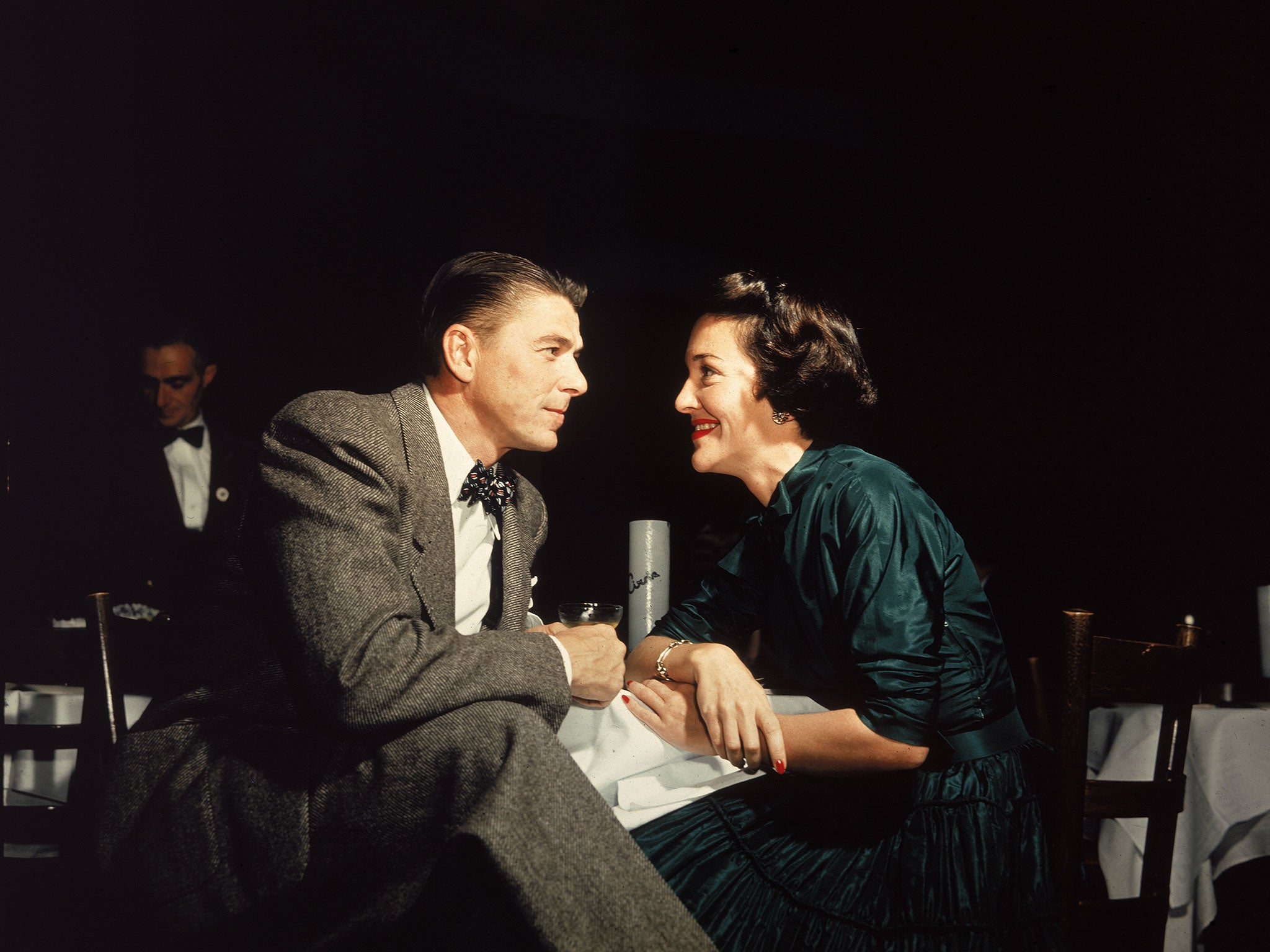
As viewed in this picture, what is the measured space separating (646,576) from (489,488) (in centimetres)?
57

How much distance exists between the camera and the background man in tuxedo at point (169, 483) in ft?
10.9

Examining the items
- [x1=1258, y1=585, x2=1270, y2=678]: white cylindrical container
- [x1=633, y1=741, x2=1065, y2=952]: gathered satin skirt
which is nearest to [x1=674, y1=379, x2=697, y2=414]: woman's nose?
[x1=633, y1=741, x2=1065, y2=952]: gathered satin skirt

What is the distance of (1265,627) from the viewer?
2.36 m

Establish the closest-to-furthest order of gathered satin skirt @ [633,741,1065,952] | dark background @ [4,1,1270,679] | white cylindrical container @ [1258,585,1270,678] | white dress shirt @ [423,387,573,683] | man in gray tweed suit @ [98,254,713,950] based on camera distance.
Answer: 1. man in gray tweed suit @ [98,254,713,950]
2. gathered satin skirt @ [633,741,1065,952]
3. white dress shirt @ [423,387,573,683]
4. white cylindrical container @ [1258,585,1270,678]
5. dark background @ [4,1,1270,679]

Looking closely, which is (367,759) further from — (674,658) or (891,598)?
(891,598)

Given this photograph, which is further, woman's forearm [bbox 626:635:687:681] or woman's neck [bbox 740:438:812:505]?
woman's neck [bbox 740:438:812:505]

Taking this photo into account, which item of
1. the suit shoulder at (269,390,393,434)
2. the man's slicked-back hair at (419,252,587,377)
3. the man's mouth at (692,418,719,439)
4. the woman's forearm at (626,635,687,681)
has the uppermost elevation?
the man's slicked-back hair at (419,252,587,377)

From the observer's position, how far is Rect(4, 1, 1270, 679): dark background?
293 cm

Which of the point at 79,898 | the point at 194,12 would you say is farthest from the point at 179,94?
the point at 79,898

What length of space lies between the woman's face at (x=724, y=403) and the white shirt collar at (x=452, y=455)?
51 centimetres

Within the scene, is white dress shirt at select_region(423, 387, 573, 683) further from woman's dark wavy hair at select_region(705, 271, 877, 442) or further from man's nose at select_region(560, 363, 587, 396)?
woman's dark wavy hair at select_region(705, 271, 877, 442)

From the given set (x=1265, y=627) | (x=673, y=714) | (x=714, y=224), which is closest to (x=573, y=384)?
(x=673, y=714)

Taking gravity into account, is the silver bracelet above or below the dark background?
below

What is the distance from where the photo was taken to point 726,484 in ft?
15.8
